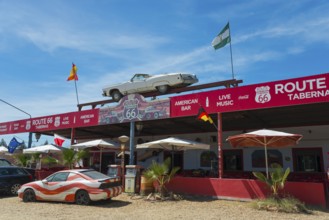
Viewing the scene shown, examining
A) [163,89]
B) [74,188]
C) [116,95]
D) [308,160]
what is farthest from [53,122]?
[308,160]

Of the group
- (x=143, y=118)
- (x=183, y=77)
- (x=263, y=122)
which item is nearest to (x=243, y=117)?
(x=263, y=122)

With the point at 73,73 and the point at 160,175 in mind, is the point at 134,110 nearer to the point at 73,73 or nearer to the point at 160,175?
the point at 160,175

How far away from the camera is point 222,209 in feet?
32.2

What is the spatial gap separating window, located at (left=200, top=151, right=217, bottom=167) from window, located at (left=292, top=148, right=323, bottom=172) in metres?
4.78

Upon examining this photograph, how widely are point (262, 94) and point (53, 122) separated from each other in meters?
13.3

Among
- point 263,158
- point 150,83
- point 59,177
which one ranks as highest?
point 150,83

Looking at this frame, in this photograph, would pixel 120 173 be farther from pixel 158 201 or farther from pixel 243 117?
pixel 243 117

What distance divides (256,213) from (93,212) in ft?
16.4

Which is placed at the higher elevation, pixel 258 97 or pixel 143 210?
pixel 258 97

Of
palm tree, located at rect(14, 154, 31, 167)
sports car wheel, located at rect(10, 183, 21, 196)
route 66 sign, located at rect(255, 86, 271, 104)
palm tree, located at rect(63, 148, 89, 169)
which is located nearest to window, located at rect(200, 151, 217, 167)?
palm tree, located at rect(63, 148, 89, 169)

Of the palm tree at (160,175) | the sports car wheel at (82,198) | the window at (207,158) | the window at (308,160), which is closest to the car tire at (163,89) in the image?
the palm tree at (160,175)

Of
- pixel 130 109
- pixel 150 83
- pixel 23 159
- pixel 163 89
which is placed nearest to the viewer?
pixel 130 109

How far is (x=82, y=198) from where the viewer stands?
11.0 m

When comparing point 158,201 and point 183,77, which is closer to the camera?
point 158,201
